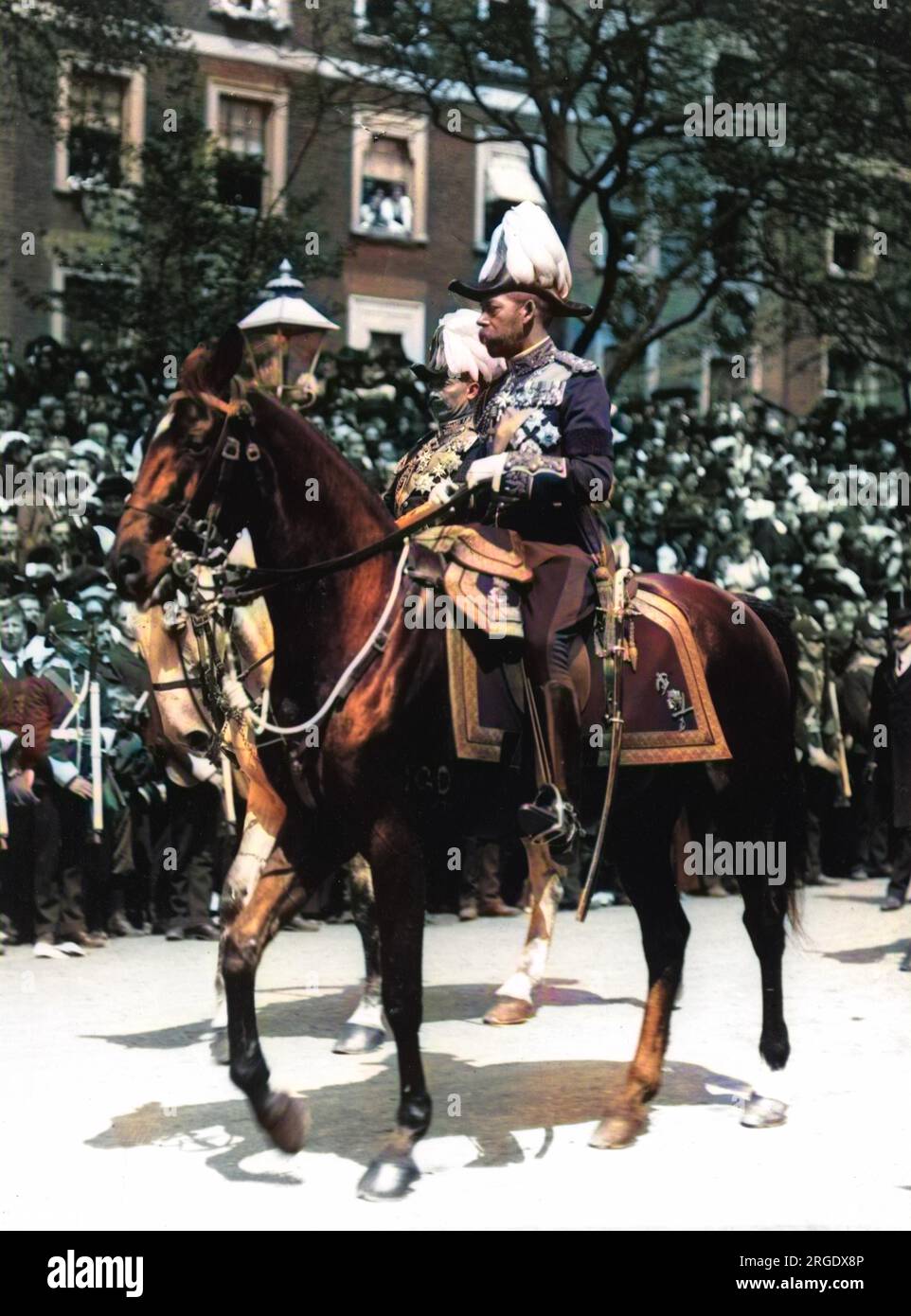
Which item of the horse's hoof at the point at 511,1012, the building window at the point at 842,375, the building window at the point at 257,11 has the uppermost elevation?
the building window at the point at 257,11

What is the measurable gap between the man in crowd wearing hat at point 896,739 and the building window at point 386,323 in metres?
18.5

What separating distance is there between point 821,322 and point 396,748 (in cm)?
1853

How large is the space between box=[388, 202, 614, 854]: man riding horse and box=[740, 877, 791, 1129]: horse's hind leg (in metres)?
1.47

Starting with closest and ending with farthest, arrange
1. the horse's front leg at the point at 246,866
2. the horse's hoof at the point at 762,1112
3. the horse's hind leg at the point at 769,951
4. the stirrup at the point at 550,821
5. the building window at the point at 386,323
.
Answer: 1. the stirrup at the point at 550,821
2. the horse's hoof at the point at 762,1112
3. the horse's hind leg at the point at 769,951
4. the horse's front leg at the point at 246,866
5. the building window at the point at 386,323

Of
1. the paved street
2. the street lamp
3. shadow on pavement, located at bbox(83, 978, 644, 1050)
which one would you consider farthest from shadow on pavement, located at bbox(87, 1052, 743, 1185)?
the street lamp

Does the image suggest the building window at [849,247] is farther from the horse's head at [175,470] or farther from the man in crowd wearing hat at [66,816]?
the horse's head at [175,470]

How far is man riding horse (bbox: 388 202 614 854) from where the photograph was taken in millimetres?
7215

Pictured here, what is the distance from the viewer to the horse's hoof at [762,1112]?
307 inches

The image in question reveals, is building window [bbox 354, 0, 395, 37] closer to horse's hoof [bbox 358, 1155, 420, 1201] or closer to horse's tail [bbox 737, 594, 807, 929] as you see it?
horse's tail [bbox 737, 594, 807, 929]

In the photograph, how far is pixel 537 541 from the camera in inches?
298

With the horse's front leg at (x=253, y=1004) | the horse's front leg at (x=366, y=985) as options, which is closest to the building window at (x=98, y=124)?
the horse's front leg at (x=366, y=985)

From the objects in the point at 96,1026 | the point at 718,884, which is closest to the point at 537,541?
the point at 96,1026

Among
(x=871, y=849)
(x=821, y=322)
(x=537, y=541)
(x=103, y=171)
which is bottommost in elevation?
(x=871, y=849)

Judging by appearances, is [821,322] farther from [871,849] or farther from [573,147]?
[573,147]
